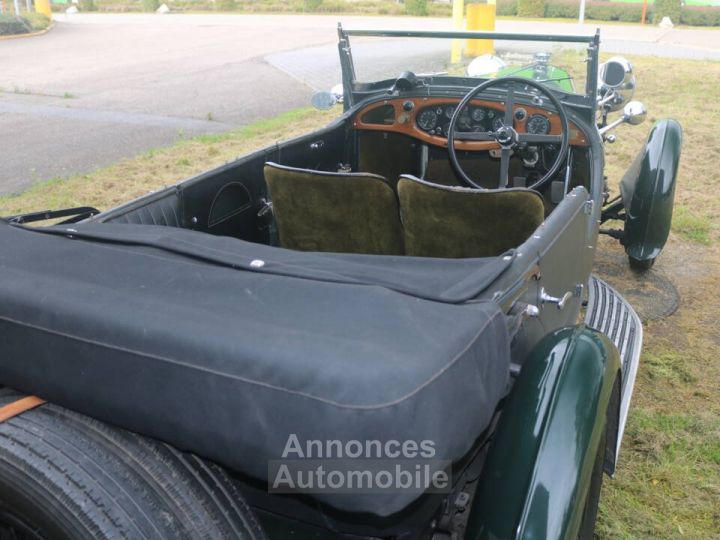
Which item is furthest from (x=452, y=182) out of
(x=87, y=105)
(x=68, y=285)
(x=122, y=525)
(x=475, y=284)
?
(x=87, y=105)

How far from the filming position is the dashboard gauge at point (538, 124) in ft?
11.9

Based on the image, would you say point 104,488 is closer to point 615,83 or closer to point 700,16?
point 615,83

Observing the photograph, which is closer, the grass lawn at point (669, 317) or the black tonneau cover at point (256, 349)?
the black tonneau cover at point (256, 349)

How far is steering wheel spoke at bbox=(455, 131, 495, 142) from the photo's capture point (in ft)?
11.8

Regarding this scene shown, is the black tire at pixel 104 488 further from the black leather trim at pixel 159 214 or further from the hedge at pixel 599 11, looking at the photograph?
the hedge at pixel 599 11

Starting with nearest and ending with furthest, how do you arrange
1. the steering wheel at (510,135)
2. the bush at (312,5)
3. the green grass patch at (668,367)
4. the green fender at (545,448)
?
the green fender at (545,448) → the steering wheel at (510,135) → the green grass patch at (668,367) → the bush at (312,5)

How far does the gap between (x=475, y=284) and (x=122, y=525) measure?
878mm

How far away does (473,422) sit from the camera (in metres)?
1.32

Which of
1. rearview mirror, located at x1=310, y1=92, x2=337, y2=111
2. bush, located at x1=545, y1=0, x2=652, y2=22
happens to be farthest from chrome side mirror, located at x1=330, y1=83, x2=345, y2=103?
bush, located at x1=545, y1=0, x2=652, y2=22

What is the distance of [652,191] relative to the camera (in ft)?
13.1

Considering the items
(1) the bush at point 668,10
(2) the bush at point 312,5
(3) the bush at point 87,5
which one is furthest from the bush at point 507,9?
(3) the bush at point 87,5

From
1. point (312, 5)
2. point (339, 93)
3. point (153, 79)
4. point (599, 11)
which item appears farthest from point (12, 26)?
point (339, 93)

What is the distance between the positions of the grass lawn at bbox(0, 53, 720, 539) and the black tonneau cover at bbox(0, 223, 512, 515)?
149 centimetres

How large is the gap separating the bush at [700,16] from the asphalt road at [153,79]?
2.80 m
